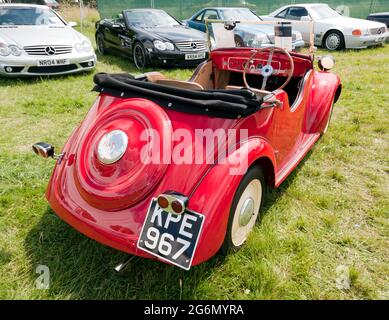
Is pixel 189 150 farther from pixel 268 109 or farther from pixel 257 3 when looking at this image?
pixel 257 3

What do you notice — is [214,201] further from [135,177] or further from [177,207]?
[135,177]

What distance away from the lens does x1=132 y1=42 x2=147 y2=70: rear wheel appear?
6996 millimetres

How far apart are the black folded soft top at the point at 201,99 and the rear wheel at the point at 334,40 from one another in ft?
28.5

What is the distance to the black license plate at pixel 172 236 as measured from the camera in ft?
5.73

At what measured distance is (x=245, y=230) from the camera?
2.34 meters

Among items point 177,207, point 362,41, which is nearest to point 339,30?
point 362,41

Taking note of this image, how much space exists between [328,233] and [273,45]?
1780 mm

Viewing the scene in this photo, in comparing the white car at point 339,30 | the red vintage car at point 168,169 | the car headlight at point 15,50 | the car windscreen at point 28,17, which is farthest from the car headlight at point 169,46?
the red vintage car at point 168,169

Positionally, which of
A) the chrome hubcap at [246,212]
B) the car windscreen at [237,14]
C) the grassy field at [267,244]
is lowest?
the grassy field at [267,244]

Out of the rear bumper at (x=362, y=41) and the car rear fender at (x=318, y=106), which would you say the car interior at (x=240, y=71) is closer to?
the car rear fender at (x=318, y=106)

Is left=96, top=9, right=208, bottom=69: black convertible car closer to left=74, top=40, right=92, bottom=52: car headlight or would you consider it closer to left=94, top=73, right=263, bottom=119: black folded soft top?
left=74, top=40, right=92, bottom=52: car headlight

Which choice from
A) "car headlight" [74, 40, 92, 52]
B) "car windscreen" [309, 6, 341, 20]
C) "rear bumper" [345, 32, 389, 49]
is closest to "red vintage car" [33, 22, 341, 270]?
"car headlight" [74, 40, 92, 52]

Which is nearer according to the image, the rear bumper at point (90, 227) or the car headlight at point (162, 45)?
the rear bumper at point (90, 227)
